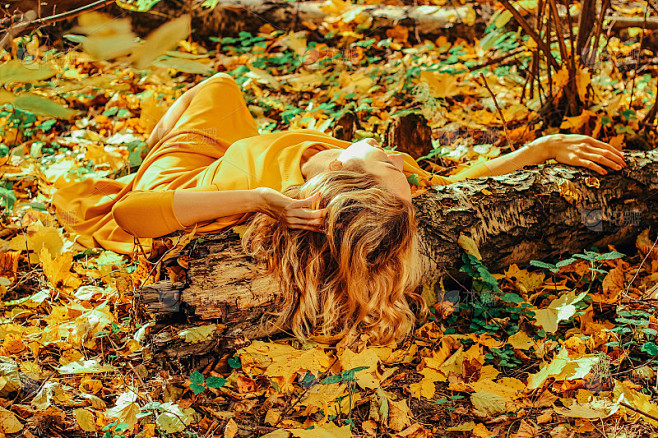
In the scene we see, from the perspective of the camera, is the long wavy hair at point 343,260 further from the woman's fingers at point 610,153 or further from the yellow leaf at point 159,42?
the yellow leaf at point 159,42

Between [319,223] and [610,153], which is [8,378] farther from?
[610,153]

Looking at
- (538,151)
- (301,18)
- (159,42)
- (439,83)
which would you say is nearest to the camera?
(159,42)

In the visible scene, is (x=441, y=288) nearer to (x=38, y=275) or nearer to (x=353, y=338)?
(x=353, y=338)

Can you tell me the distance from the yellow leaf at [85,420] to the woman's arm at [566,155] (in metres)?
2.04

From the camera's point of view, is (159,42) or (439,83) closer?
(159,42)

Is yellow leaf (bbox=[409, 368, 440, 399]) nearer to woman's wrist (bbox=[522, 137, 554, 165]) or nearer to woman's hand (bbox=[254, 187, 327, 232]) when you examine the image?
woman's hand (bbox=[254, 187, 327, 232])

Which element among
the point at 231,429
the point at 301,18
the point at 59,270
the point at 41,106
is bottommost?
the point at 231,429

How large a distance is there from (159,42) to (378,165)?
145 cm

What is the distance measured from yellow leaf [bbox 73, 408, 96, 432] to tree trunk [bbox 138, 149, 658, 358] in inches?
14.8

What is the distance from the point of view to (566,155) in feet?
8.34

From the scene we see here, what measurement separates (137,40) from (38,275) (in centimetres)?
217

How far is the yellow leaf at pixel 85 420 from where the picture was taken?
64.7 inches

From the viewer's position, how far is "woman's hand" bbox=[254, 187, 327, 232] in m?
1.94

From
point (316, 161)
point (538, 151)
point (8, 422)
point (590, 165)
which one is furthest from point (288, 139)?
point (8, 422)
